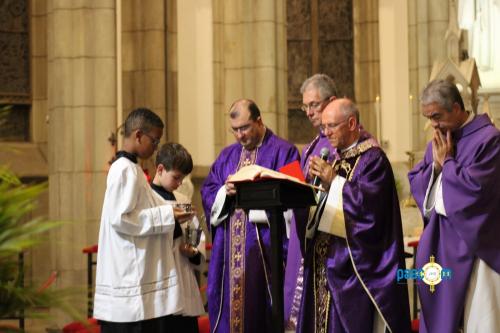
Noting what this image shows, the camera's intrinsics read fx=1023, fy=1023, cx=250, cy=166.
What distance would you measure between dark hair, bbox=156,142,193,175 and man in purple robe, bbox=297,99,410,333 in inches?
29.0

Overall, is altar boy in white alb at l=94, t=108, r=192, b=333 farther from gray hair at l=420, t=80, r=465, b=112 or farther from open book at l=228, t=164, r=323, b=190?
gray hair at l=420, t=80, r=465, b=112

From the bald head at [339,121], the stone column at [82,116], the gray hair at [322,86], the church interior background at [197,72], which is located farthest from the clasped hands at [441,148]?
the stone column at [82,116]

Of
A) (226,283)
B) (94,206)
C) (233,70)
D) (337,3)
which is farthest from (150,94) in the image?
(226,283)

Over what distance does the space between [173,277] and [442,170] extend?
57.5 inches

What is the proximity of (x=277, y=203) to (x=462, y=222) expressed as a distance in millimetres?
879

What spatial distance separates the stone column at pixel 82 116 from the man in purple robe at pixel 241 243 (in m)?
4.60

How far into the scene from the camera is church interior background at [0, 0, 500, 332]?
10.8 meters

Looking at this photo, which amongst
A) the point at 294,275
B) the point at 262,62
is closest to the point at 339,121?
the point at 294,275

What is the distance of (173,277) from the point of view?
524 centimetres

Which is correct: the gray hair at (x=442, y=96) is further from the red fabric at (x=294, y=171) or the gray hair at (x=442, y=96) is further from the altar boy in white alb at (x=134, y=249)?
the altar boy in white alb at (x=134, y=249)

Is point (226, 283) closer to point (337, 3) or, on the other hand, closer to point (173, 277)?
point (173, 277)

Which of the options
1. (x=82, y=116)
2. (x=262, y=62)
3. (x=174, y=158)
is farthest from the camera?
(x=262, y=62)

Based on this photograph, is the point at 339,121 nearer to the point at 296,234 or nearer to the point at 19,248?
the point at 296,234

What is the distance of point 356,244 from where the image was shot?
505 cm
